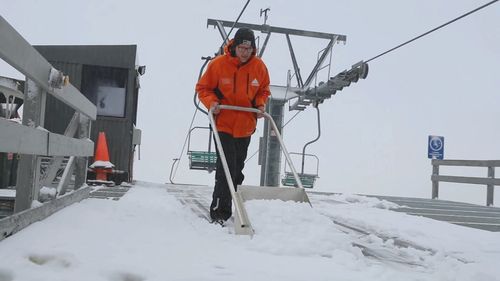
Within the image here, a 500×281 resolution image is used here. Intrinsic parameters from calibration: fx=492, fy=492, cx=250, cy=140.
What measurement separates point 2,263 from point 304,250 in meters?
1.52

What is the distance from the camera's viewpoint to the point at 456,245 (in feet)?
11.9

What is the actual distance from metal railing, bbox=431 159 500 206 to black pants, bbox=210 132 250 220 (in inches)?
318

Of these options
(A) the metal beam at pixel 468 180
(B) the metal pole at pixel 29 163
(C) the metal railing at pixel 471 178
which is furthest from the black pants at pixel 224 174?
(A) the metal beam at pixel 468 180

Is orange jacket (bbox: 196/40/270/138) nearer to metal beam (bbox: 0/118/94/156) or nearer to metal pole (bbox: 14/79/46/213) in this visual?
metal beam (bbox: 0/118/94/156)

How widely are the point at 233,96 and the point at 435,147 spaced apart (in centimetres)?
Answer: 985

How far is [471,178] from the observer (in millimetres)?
11164

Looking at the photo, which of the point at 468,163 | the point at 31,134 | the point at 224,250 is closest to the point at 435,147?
the point at 468,163

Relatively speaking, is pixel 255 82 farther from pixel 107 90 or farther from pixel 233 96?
pixel 107 90

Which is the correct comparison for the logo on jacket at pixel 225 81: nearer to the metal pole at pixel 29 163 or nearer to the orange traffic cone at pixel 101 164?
the metal pole at pixel 29 163

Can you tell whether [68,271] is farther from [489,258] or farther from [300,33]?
[300,33]

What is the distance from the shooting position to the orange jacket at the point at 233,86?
3924 millimetres

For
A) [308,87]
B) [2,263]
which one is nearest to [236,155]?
[2,263]

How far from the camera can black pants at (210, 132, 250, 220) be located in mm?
3916

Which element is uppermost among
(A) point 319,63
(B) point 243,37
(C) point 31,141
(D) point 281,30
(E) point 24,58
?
(D) point 281,30
